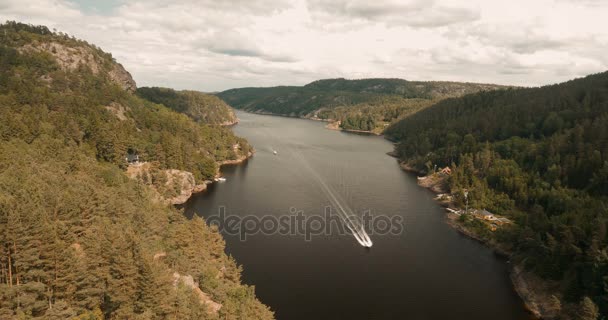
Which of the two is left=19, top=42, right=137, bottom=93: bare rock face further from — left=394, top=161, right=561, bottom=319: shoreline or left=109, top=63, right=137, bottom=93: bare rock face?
left=394, top=161, right=561, bottom=319: shoreline

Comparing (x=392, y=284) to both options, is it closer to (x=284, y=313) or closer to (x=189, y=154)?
(x=284, y=313)

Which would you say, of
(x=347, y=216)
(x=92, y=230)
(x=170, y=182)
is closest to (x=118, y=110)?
(x=170, y=182)

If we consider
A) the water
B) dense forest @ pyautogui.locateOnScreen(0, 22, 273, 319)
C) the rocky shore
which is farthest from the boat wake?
the rocky shore

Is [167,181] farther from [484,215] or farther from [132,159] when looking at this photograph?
[484,215]

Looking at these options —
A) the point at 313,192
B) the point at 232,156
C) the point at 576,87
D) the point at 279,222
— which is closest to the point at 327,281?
the point at 279,222

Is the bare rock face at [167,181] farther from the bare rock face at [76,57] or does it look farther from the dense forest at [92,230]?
the bare rock face at [76,57]

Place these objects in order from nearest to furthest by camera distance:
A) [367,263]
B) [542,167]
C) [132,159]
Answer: [367,263] < [542,167] < [132,159]
